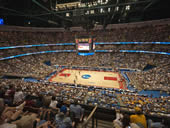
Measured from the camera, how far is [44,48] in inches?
1515

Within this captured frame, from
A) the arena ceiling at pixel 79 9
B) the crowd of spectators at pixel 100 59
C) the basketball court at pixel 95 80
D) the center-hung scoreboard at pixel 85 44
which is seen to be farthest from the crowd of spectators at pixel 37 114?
the center-hung scoreboard at pixel 85 44

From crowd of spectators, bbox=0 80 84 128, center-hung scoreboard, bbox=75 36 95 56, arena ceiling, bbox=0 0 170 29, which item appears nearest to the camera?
crowd of spectators, bbox=0 80 84 128

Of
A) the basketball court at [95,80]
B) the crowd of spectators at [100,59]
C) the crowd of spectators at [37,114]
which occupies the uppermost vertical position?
the crowd of spectators at [100,59]

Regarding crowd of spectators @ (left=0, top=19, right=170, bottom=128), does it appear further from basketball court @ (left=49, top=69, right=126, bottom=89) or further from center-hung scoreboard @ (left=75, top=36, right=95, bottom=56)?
center-hung scoreboard @ (left=75, top=36, right=95, bottom=56)

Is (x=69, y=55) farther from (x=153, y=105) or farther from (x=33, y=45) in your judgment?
(x=153, y=105)

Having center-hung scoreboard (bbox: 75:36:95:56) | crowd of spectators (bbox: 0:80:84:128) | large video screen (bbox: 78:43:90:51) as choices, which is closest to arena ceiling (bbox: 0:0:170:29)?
center-hung scoreboard (bbox: 75:36:95:56)

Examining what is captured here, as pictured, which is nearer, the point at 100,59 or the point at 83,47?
the point at 83,47

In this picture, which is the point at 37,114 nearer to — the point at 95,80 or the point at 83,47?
the point at 83,47

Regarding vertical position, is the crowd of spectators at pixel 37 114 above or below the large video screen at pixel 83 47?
below

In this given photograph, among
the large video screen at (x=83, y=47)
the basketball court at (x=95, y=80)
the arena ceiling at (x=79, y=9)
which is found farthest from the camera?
the large video screen at (x=83, y=47)

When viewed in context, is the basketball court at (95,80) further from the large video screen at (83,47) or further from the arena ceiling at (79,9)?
the arena ceiling at (79,9)

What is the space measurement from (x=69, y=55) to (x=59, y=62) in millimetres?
5799

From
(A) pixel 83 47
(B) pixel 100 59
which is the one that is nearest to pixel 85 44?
(A) pixel 83 47

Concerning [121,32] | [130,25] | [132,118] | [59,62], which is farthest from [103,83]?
[130,25]
